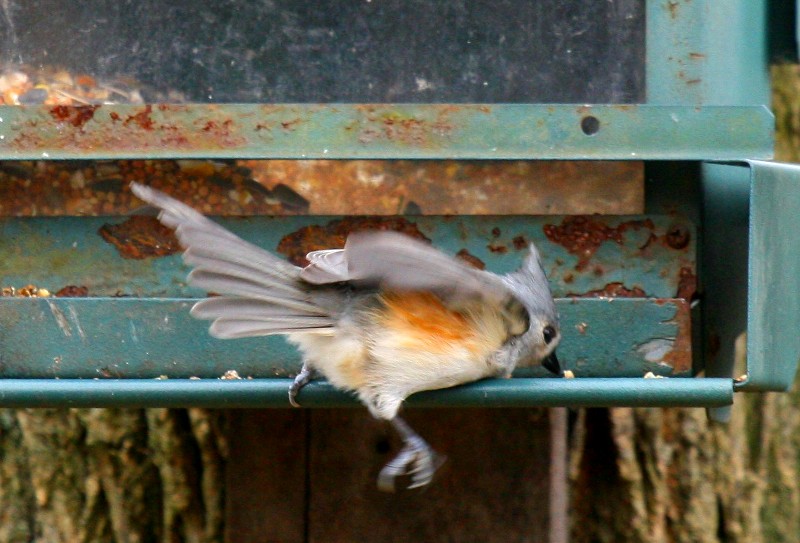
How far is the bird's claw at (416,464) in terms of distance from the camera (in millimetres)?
2765

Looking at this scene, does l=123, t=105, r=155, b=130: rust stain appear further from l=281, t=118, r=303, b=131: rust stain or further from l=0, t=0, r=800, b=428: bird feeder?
l=281, t=118, r=303, b=131: rust stain

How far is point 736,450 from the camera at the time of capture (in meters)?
3.72

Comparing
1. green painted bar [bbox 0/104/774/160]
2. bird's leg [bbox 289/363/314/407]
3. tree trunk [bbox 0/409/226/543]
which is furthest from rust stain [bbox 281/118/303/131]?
tree trunk [bbox 0/409/226/543]

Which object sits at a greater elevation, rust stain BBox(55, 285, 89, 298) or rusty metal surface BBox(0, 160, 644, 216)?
rusty metal surface BBox(0, 160, 644, 216)

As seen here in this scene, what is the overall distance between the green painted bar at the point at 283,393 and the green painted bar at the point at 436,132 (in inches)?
19.6

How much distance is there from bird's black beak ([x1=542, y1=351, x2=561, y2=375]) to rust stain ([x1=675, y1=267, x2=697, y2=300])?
0.33 m

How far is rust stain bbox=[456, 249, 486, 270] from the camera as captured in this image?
2.90m

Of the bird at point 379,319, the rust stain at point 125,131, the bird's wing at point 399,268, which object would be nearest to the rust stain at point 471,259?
the bird at point 379,319

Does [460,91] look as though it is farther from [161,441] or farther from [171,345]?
[161,441]

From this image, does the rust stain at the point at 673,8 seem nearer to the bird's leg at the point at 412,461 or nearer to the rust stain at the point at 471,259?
the rust stain at the point at 471,259

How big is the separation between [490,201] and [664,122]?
454 mm

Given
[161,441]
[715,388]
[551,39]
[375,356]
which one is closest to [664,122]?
[551,39]

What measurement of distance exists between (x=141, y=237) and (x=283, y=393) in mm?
628

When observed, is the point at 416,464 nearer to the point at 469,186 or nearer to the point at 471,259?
the point at 471,259
